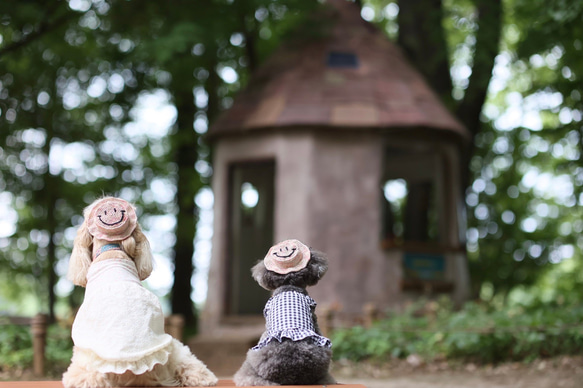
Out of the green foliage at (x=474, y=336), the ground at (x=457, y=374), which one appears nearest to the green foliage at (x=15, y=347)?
the ground at (x=457, y=374)

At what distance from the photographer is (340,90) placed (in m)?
12.9

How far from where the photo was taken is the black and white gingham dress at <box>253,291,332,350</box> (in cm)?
438

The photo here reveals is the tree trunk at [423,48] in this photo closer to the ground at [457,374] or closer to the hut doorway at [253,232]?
the hut doorway at [253,232]

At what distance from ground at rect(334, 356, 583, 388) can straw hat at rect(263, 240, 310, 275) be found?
14.4ft

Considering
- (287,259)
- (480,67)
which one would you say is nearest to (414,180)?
(480,67)

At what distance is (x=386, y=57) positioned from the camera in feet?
45.4

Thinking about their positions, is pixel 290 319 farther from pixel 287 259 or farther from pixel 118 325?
pixel 118 325

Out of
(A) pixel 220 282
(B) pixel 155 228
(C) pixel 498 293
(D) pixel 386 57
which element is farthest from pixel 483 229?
(B) pixel 155 228

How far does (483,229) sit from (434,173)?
11.7 ft

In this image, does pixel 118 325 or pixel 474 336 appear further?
pixel 474 336

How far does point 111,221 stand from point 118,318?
0.60m

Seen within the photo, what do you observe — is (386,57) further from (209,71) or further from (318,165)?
(209,71)

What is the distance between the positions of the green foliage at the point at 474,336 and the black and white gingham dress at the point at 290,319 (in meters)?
4.97

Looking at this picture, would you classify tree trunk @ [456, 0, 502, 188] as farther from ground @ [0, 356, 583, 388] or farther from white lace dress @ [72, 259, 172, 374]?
white lace dress @ [72, 259, 172, 374]
